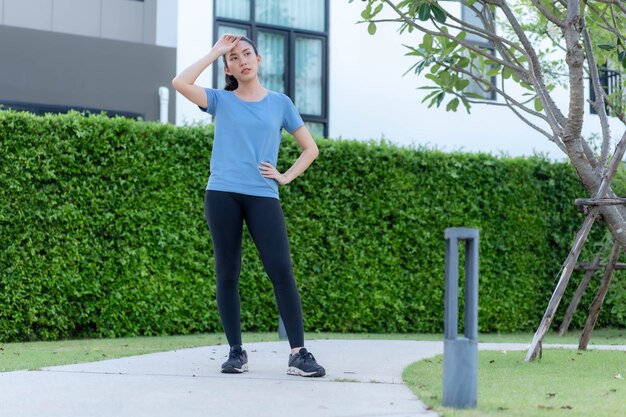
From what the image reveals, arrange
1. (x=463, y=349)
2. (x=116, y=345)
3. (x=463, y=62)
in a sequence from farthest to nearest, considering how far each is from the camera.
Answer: (x=116, y=345) < (x=463, y=62) < (x=463, y=349)

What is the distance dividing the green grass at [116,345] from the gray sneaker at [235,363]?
1.20 meters

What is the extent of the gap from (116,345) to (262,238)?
130 inches

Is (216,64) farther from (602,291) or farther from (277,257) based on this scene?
(277,257)

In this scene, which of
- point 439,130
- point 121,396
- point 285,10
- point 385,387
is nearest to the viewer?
point 121,396

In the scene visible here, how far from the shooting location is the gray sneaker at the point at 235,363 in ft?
16.5

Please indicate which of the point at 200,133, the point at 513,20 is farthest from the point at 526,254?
the point at 513,20

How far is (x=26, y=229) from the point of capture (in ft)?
27.7

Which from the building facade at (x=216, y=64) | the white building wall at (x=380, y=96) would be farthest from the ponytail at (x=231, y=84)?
the white building wall at (x=380, y=96)

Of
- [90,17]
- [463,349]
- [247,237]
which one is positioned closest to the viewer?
[463,349]

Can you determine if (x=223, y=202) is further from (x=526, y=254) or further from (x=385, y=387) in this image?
(x=526, y=254)

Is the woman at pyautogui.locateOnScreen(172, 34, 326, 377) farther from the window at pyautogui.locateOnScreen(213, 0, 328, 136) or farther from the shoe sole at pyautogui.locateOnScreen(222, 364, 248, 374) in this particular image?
the window at pyautogui.locateOnScreen(213, 0, 328, 136)

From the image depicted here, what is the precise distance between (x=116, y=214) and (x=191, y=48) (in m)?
4.92

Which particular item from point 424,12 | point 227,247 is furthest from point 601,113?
point 227,247

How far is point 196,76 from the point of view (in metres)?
5.03
